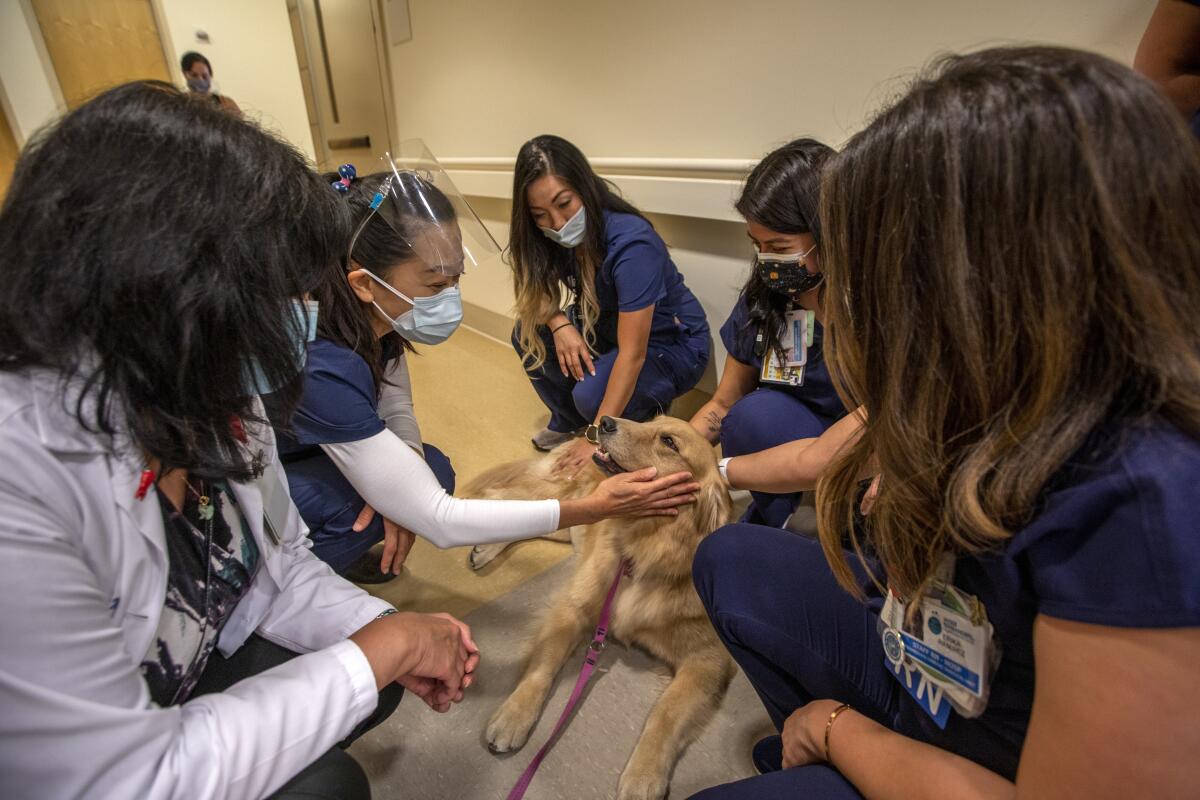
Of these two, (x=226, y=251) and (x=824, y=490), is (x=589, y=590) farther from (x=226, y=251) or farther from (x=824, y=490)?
(x=226, y=251)

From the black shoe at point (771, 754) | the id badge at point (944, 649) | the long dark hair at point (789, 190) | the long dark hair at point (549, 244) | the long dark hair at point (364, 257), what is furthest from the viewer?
the long dark hair at point (549, 244)

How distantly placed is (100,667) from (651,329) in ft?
7.23

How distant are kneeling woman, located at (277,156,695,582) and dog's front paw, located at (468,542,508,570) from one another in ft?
1.37

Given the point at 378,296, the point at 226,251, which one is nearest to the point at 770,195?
the point at 378,296

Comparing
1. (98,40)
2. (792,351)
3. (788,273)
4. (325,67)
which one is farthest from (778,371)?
(98,40)

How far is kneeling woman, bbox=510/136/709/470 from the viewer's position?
234 cm

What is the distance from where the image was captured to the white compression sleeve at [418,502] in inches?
54.2

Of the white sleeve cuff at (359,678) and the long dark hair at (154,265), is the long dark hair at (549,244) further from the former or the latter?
the white sleeve cuff at (359,678)

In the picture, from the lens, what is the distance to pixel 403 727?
1.44 m

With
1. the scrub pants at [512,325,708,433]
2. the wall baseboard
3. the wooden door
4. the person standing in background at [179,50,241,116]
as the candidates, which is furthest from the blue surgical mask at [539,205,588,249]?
the wooden door

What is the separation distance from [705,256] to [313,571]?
2.22 m

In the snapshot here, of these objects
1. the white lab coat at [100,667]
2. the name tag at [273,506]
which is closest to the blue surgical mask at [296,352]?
the white lab coat at [100,667]

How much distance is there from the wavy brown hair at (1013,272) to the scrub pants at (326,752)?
3.14 feet

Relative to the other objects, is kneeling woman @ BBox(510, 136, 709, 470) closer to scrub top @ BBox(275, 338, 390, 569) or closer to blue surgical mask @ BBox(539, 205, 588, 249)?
blue surgical mask @ BBox(539, 205, 588, 249)
